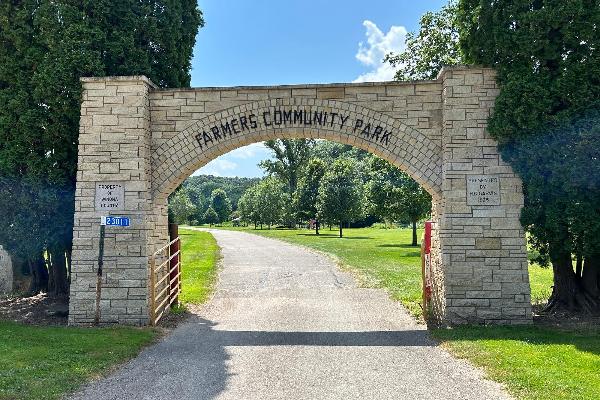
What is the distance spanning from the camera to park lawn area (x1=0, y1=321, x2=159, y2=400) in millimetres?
5766

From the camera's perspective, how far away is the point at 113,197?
9.42m

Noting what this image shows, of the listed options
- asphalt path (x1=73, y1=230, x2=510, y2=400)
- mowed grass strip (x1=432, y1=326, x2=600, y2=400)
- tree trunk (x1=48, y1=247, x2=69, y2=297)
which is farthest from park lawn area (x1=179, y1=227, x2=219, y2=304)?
mowed grass strip (x1=432, y1=326, x2=600, y2=400)

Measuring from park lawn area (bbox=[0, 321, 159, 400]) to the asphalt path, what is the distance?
0.26 m

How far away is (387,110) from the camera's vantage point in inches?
369

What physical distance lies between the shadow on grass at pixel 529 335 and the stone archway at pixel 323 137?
17.0 inches

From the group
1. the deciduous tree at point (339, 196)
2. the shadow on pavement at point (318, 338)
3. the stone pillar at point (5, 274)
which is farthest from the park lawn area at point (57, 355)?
the deciduous tree at point (339, 196)

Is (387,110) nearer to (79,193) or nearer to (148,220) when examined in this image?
(148,220)

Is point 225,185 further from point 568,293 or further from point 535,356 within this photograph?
point 535,356

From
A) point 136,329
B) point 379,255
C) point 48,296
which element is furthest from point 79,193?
point 379,255

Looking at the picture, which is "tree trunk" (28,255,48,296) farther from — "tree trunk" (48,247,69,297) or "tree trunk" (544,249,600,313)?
"tree trunk" (544,249,600,313)

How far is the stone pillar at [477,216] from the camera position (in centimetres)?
902

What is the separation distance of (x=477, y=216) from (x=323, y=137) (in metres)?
2.92

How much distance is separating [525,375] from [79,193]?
7.39 m

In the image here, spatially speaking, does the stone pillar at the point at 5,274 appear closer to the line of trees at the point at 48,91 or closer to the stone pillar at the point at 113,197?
the line of trees at the point at 48,91
